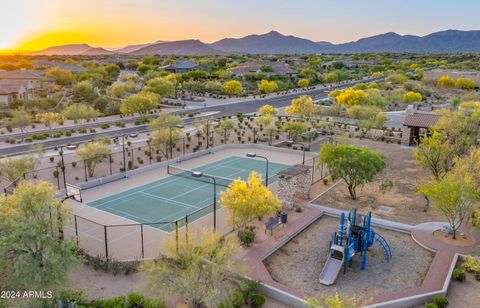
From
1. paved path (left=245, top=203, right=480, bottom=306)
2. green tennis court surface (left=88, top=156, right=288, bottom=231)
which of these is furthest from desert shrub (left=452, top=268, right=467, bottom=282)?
green tennis court surface (left=88, top=156, right=288, bottom=231)

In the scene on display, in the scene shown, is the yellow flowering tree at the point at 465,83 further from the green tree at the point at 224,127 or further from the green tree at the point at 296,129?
the green tree at the point at 224,127

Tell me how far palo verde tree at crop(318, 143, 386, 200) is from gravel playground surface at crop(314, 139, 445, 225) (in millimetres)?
1663

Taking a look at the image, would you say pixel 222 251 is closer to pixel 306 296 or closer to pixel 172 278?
pixel 172 278

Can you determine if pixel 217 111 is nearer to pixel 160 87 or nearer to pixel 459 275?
pixel 160 87

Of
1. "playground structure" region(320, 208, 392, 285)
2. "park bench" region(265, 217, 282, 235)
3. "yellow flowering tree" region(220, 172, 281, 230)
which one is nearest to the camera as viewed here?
"playground structure" region(320, 208, 392, 285)

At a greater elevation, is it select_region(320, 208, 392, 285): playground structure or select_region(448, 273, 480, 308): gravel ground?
select_region(320, 208, 392, 285): playground structure

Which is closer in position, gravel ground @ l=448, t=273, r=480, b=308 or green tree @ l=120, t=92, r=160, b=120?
gravel ground @ l=448, t=273, r=480, b=308

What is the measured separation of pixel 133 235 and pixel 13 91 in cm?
Result: 5943

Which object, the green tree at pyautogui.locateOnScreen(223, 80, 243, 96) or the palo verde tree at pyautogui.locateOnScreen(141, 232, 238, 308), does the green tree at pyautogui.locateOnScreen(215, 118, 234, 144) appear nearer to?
the palo verde tree at pyautogui.locateOnScreen(141, 232, 238, 308)

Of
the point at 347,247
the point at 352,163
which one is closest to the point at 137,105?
the point at 352,163

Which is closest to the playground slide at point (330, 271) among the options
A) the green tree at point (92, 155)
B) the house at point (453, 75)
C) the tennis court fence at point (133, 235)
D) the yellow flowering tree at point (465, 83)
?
the tennis court fence at point (133, 235)

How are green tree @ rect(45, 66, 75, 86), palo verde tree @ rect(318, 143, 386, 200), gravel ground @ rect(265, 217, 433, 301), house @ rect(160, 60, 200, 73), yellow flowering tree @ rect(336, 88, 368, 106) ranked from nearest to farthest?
gravel ground @ rect(265, 217, 433, 301), palo verde tree @ rect(318, 143, 386, 200), yellow flowering tree @ rect(336, 88, 368, 106), green tree @ rect(45, 66, 75, 86), house @ rect(160, 60, 200, 73)

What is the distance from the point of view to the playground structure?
2025 centimetres

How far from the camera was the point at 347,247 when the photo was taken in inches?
811
